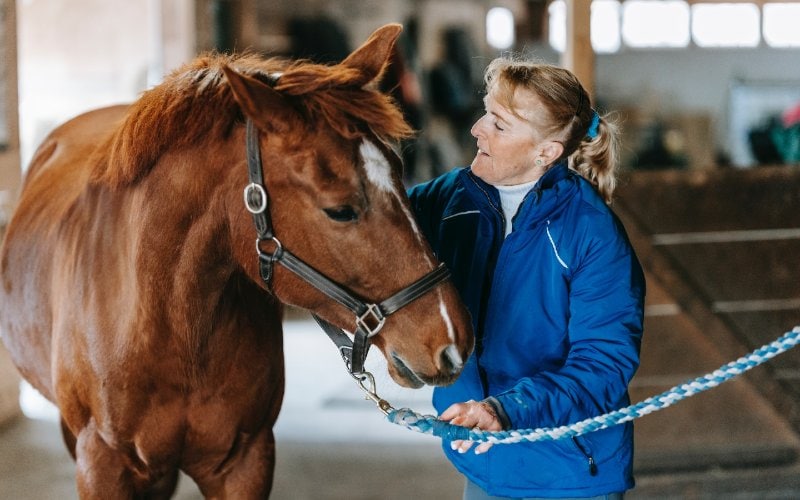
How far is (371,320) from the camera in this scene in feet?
4.84

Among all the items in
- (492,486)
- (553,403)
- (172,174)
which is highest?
(172,174)

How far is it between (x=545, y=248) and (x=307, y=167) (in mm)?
438

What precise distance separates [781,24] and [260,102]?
1111 centimetres

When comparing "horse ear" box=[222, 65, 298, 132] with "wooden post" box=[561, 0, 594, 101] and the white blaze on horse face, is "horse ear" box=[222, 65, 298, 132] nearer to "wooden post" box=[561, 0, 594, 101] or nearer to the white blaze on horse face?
the white blaze on horse face

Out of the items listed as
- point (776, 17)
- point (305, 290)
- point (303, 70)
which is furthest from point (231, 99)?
point (776, 17)

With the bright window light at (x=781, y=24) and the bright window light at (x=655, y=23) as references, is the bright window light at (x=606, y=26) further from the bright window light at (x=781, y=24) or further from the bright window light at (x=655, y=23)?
the bright window light at (x=781, y=24)

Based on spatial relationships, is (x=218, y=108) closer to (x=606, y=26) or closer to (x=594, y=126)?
(x=594, y=126)

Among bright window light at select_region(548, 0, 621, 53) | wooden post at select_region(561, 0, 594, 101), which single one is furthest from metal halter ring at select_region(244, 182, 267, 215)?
bright window light at select_region(548, 0, 621, 53)

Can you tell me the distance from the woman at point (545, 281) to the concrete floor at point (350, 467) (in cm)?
135

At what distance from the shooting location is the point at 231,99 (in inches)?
60.4

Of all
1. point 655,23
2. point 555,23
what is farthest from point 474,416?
point 655,23

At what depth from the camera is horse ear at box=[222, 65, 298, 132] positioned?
1.39 meters

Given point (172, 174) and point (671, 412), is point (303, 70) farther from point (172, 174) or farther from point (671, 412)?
point (671, 412)

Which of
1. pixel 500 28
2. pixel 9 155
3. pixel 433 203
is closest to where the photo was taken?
pixel 433 203
